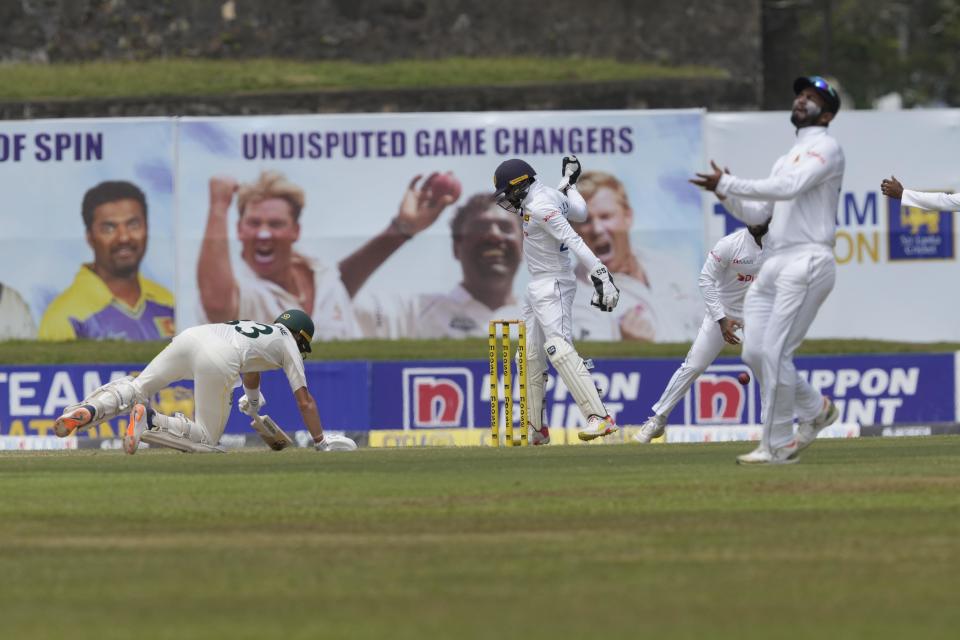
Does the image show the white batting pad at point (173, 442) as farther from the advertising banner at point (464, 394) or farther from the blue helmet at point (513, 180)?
the advertising banner at point (464, 394)

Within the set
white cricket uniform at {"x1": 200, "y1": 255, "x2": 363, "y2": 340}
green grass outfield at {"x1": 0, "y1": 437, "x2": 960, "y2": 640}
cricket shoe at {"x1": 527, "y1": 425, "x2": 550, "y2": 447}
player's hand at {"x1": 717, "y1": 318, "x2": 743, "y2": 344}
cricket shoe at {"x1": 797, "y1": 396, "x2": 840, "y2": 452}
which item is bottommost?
green grass outfield at {"x1": 0, "y1": 437, "x2": 960, "y2": 640}

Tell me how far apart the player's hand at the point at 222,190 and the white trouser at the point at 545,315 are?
10474 millimetres

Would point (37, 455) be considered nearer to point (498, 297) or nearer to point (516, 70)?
point (498, 297)

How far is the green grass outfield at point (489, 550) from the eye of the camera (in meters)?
6.94

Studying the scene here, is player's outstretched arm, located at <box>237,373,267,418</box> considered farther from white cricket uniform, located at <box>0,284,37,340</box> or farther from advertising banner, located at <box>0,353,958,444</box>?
white cricket uniform, located at <box>0,284,37,340</box>

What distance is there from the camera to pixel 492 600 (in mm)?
7352

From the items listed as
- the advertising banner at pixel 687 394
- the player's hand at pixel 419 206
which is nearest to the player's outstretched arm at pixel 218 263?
the player's hand at pixel 419 206

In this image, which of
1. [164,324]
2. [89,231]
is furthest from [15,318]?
[164,324]

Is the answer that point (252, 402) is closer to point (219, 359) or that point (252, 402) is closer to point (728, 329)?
point (219, 359)

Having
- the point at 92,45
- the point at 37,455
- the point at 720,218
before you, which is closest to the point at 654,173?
the point at 720,218

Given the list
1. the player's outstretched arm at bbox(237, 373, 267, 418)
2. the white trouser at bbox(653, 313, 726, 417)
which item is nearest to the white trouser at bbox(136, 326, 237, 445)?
the player's outstretched arm at bbox(237, 373, 267, 418)

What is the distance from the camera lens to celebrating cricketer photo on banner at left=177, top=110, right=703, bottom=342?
26266 millimetres

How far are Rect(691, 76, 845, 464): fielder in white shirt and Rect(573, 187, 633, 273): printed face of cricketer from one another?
14.0 m

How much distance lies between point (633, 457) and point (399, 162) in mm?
13272
